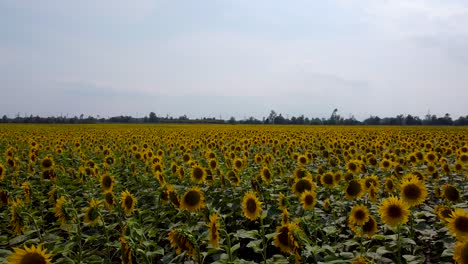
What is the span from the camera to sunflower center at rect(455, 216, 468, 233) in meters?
3.38

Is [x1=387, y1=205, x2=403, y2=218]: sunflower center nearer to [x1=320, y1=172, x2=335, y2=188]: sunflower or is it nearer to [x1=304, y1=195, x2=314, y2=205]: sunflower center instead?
[x1=304, y1=195, x2=314, y2=205]: sunflower center

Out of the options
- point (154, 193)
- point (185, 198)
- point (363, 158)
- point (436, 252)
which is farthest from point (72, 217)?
point (363, 158)

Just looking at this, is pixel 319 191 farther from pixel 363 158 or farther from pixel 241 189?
pixel 363 158

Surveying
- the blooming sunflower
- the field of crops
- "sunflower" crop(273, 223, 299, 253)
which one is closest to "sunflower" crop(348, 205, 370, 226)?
the field of crops

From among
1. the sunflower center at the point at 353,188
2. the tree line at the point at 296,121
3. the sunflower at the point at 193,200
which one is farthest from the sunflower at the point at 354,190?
the tree line at the point at 296,121

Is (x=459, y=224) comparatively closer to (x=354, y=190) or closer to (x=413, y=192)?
(x=413, y=192)

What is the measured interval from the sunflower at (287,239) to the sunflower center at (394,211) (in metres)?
1.18

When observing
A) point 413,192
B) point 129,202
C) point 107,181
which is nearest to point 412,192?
point 413,192

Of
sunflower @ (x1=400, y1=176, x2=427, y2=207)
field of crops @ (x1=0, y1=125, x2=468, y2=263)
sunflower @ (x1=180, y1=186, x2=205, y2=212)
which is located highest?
sunflower @ (x1=400, y1=176, x2=427, y2=207)

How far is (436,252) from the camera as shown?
196 inches

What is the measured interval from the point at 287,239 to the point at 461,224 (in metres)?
1.49

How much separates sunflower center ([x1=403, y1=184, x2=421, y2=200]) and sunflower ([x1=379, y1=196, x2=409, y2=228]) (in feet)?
1.82

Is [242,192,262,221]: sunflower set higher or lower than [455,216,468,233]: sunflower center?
lower

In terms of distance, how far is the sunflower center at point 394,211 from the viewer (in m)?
4.19
